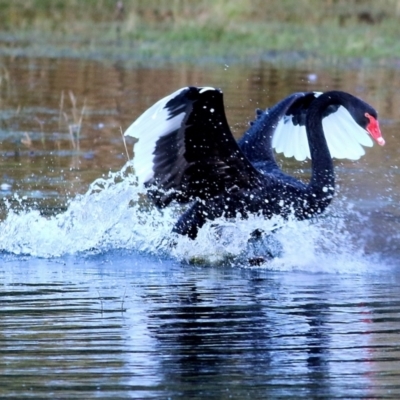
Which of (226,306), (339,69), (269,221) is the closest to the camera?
(226,306)

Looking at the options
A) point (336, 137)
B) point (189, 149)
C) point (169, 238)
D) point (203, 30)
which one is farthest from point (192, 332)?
point (203, 30)

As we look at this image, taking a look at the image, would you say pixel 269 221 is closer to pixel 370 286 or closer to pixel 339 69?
pixel 370 286

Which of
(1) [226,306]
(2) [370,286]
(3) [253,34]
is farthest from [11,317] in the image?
(3) [253,34]

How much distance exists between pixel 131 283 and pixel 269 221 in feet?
3.73

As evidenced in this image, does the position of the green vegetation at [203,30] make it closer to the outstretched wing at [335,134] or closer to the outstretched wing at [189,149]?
the outstretched wing at [335,134]

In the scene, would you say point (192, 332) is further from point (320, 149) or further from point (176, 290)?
point (320, 149)

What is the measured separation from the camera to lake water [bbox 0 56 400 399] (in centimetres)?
450

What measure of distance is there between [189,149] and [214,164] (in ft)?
0.67

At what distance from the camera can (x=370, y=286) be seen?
251 inches

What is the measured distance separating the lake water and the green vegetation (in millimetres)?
7630

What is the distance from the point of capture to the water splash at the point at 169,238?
7137 millimetres

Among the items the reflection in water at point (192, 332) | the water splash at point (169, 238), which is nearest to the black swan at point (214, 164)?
the water splash at point (169, 238)

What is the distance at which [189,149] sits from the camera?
674cm

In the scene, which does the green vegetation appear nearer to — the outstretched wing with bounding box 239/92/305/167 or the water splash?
the outstretched wing with bounding box 239/92/305/167
